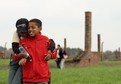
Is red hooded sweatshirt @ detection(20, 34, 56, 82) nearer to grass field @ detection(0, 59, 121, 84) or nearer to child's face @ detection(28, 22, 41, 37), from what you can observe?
child's face @ detection(28, 22, 41, 37)

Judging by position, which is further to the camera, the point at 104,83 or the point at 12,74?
the point at 104,83

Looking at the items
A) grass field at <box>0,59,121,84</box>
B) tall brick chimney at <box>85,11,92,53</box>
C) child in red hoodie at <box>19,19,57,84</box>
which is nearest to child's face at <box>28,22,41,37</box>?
child in red hoodie at <box>19,19,57,84</box>

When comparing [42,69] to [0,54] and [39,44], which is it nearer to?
[39,44]

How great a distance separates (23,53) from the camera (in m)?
6.81

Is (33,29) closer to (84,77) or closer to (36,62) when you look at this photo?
(36,62)

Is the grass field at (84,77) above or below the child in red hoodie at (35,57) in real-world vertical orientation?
below

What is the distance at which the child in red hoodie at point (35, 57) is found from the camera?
6820 mm

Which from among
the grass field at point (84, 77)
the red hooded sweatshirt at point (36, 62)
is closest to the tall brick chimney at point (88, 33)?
the grass field at point (84, 77)

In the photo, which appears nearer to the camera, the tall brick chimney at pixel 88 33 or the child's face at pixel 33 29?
the child's face at pixel 33 29

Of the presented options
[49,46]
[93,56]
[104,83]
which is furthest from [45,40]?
[93,56]

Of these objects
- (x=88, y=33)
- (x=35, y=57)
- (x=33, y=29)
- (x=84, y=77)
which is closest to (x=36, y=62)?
(x=35, y=57)

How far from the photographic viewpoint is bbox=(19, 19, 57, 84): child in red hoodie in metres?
6.82

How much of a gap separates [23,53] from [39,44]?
0.89 ft

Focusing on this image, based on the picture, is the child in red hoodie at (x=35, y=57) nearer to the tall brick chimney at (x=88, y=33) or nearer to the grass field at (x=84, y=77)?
the grass field at (x=84, y=77)
